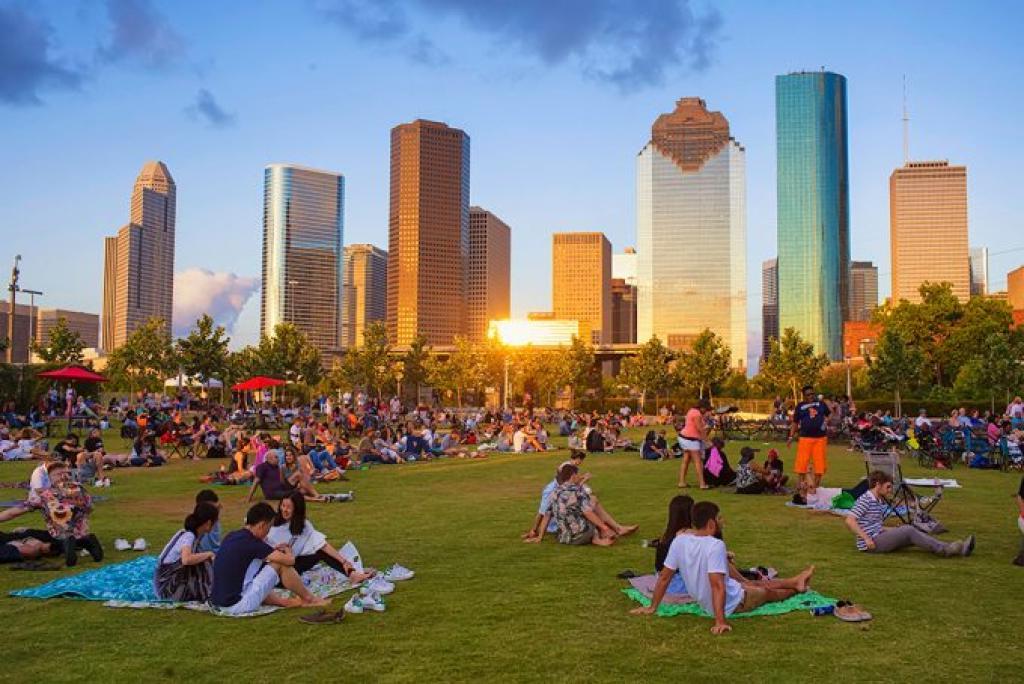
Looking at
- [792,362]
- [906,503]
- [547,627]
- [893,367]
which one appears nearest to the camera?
[547,627]

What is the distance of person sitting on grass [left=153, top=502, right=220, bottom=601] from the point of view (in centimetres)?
746

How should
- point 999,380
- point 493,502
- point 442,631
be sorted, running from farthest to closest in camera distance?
point 999,380
point 493,502
point 442,631

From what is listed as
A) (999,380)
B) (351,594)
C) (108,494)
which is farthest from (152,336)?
(351,594)

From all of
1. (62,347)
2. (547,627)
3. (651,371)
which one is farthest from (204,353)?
(547,627)

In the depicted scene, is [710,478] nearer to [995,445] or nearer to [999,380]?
[995,445]

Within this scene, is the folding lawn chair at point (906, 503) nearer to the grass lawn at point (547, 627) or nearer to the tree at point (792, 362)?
the grass lawn at point (547, 627)

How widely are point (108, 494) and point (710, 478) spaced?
11629mm

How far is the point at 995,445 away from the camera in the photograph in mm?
20844

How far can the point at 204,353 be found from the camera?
52.1 meters

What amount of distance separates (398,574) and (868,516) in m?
5.49

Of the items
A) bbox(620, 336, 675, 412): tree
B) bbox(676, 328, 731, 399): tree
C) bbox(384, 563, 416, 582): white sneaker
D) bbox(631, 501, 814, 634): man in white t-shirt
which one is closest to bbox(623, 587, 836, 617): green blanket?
bbox(631, 501, 814, 634): man in white t-shirt

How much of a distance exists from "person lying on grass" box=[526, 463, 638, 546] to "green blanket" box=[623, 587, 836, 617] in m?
2.89

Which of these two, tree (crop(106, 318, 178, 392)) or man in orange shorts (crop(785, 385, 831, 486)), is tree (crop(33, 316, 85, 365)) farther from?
man in orange shorts (crop(785, 385, 831, 486))

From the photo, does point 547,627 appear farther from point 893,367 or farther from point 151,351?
point 151,351
